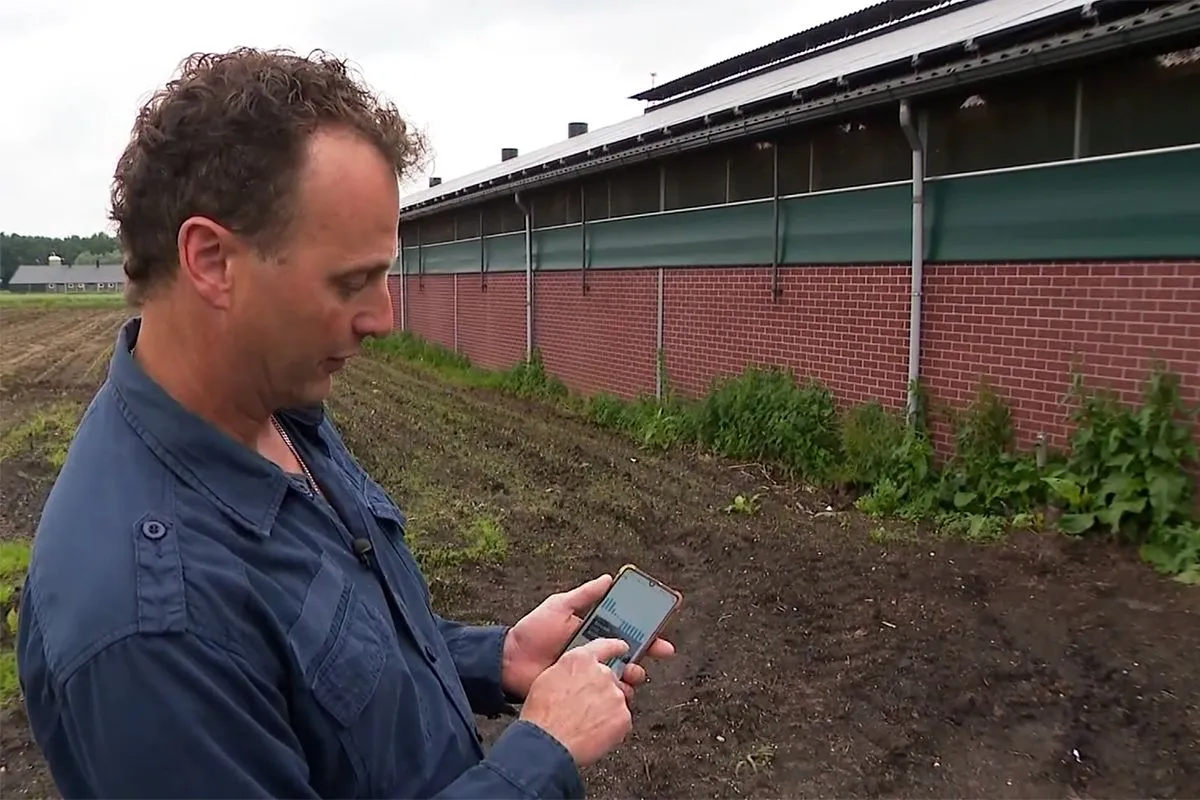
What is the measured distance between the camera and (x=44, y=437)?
1127 centimetres

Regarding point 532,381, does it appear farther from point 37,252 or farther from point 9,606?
point 37,252

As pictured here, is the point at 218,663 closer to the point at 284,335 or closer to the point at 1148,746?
the point at 284,335

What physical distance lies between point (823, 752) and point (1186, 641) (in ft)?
A: 6.64

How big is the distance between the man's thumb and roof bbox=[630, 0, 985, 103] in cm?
1208

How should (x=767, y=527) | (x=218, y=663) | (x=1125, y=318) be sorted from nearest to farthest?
(x=218, y=663) → (x=1125, y=318) → (x=767, y=527)

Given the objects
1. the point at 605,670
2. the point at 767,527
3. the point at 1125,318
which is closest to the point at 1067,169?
the point at 1125,318

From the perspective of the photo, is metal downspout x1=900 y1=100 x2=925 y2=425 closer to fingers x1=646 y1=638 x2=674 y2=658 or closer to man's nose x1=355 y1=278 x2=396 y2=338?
fingers x1=646 y1=638 x2=674 y2=658

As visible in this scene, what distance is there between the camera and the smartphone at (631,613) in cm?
192

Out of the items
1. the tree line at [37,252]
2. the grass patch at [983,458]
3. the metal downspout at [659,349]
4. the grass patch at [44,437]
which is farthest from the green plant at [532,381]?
the tree line at [37,252]

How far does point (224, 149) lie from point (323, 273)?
0.65 ft

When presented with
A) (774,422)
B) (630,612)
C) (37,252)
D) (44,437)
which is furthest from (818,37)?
(37,252)

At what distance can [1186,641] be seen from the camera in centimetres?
461

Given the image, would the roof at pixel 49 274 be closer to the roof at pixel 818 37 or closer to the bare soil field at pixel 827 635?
the roof at pixel 818 37

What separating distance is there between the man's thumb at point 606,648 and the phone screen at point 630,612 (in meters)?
0.14
